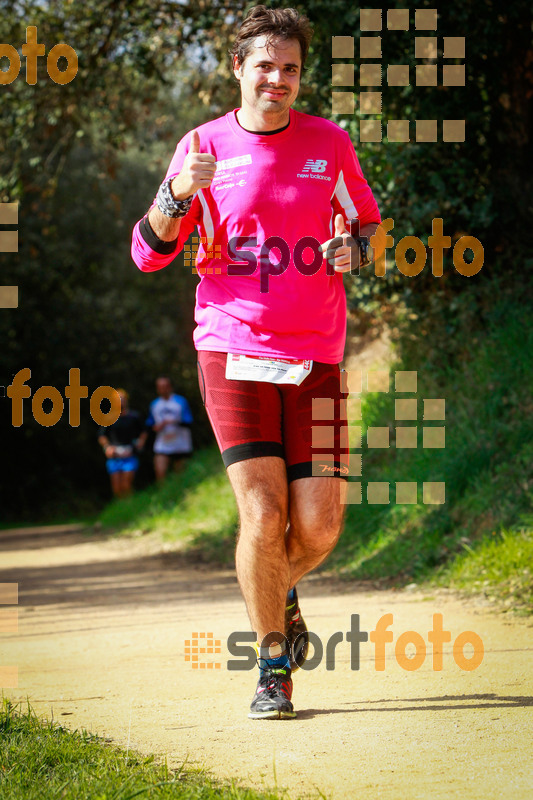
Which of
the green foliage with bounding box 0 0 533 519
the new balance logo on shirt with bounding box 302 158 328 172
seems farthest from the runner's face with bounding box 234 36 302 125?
the green foliage with bounding box 0 0 533 519

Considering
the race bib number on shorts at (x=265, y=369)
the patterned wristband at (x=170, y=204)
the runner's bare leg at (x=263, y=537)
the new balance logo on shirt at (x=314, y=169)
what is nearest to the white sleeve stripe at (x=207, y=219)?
the patterned wristband at (x=170, y=204)

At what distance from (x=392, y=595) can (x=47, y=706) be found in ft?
10.9

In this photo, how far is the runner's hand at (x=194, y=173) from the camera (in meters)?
3.54

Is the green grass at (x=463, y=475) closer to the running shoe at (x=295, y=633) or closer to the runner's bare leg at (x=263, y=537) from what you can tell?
the running shoe at (x=295, y=633)

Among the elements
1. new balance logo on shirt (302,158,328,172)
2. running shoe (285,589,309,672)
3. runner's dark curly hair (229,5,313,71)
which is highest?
runner's dark curly hair (229,5,313,71)

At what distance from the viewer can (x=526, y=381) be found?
8117 millimetres

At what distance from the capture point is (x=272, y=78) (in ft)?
12.3

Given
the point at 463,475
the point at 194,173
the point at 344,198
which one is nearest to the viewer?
the point at 194,173

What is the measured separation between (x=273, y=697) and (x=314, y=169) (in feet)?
6.59

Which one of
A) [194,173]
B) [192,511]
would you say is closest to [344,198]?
[194,173]

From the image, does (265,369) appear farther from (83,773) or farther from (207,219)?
(83,773)

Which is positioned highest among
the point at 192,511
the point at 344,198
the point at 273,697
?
the point at 344,198

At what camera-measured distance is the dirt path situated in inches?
115

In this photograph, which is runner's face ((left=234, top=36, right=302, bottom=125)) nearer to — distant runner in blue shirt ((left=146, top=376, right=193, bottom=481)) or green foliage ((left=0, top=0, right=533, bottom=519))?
green foliage ((left=0, top=0, right=533, bottom=519))
